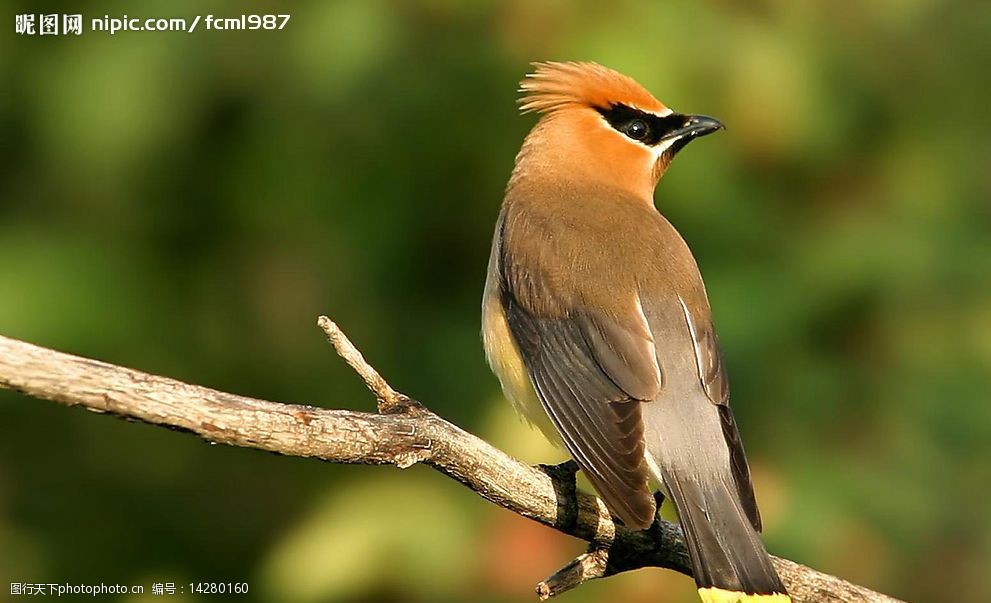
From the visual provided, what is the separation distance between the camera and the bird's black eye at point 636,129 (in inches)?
217

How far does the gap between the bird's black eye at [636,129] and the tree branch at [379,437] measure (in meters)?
1.48

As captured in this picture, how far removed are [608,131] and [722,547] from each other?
1.77 m

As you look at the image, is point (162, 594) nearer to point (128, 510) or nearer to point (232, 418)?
point (128, 510)

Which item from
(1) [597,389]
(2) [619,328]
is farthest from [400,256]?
(1) [597,389]

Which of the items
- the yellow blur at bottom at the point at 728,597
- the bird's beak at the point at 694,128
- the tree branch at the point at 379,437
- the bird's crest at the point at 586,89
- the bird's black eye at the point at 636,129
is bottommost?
the yellow blur at bottom at the point at 728,597

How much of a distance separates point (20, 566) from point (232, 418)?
3.18 m

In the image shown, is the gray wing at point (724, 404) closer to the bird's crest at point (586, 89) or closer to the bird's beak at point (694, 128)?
the bird's beak at point (694, 128)

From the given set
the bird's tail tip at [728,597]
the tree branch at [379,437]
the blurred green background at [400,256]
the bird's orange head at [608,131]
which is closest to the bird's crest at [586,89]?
the bird's orange head at [608,131]

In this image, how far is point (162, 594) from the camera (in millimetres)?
6117

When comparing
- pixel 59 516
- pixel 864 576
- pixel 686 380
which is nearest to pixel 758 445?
pixel 864 576

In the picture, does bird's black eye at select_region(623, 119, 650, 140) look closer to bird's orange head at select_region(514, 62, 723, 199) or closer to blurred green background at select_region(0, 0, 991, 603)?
bird's orange head at select_region(514, 62, 723, 199)

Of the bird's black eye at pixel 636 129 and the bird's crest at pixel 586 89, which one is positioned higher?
the bird's crest at pixel 586 89

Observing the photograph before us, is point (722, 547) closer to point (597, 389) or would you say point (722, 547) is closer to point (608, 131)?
point (597, 389)

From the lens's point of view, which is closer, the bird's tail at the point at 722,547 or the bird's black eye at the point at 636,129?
the bird's tail at the point at 722,547
